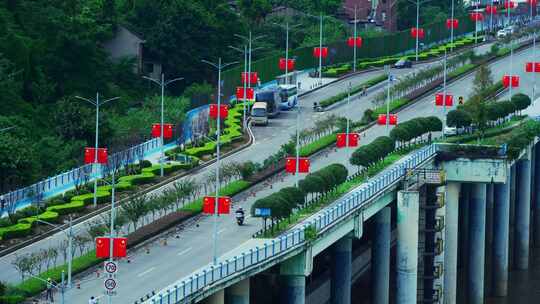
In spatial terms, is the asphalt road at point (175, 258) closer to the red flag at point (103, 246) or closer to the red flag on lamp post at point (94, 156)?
the red flag at point (103, 246)

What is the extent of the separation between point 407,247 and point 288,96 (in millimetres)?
60394

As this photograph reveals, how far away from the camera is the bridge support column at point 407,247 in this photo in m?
120

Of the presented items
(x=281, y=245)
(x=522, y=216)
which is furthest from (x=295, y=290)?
(x=522, y=216)

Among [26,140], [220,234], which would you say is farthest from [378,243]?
[26,140]

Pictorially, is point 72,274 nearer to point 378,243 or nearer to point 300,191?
point 300,191

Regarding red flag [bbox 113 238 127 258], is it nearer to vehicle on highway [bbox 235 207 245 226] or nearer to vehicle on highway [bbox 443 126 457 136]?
vehicle on highway [bbox 235 207 245 226]

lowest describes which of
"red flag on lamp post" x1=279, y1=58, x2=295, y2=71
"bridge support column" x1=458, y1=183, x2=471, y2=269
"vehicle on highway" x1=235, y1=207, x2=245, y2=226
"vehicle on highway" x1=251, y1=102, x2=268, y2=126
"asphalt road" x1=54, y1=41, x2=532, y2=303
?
"bridge support column" x1=458, y1=183, x2=471, y2=269

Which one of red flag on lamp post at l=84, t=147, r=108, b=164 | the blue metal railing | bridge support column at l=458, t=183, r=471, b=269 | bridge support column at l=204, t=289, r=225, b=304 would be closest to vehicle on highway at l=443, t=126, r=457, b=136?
bridge support column at l=458, t=183, r=471, b=269

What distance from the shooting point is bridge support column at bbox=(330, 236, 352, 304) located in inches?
4525

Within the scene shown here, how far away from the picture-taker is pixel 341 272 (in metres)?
115

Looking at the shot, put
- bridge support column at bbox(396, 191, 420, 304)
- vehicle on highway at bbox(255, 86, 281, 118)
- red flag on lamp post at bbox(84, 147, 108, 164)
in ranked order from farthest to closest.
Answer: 1. vehicle on highway at bbox(255, 86, 281, 118)
2. bridge support column at bbox(396, 191, 420, 304)
3. red flag on lamp post at bbox(84, 147, 108, 164)

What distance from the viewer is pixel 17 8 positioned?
176 metres

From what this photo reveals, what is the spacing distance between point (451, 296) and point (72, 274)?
130ft

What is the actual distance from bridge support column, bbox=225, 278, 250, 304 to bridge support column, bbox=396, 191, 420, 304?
25.2m
